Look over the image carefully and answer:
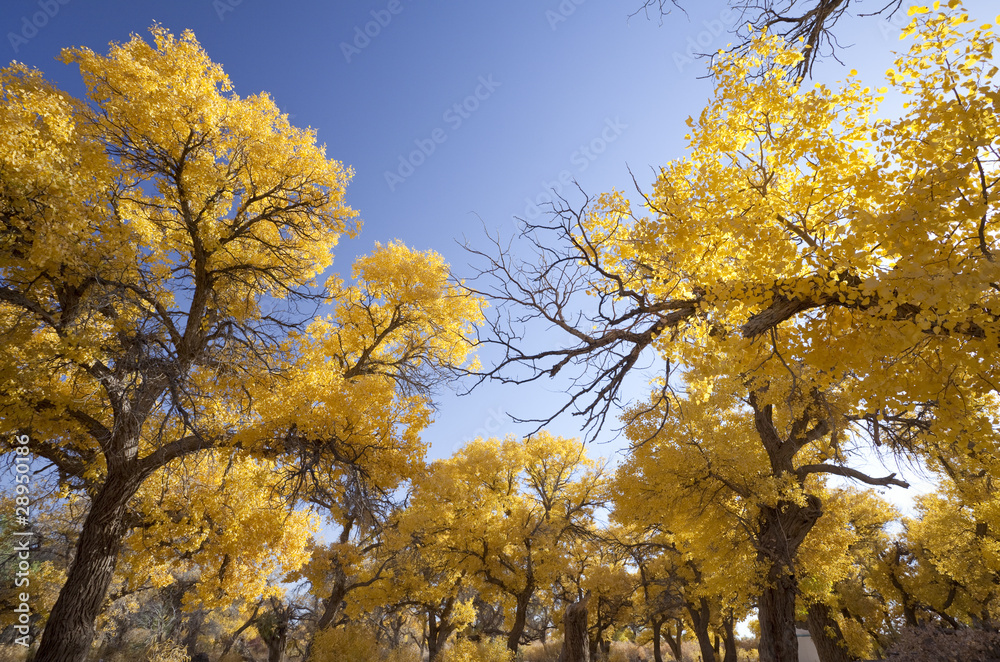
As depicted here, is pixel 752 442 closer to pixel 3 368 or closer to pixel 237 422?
pixel 237 422

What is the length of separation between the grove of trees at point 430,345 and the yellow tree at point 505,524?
0.41 feet

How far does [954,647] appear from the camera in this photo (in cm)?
958

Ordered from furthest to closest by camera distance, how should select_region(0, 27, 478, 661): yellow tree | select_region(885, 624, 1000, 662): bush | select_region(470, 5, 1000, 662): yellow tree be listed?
select_region(885, 624, 1000, 662): bush, select_region(0, 27, 478, 661): yellow tree, select_region(470, 5, 1000, 662): yellow tree

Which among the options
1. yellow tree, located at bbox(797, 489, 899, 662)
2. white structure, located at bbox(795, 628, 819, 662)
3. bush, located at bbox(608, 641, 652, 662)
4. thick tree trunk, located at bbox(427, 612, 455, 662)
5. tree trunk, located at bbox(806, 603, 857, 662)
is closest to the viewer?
tree trunk, located at bbox(806, 603, 857, 662)

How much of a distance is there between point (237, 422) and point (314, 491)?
2018 mm

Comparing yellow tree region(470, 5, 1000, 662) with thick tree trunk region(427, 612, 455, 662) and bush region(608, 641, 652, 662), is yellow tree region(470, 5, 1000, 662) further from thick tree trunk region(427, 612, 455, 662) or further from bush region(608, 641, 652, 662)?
bush region(608, 641, 652, 662)

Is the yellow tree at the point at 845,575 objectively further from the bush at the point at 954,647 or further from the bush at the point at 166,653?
the bush at the point at 166,653

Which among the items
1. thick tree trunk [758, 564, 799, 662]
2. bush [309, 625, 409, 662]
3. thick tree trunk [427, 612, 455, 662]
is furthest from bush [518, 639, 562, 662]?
thick tree trunk [758, 564, 799, 662]

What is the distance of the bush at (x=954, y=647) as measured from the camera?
30.2ft

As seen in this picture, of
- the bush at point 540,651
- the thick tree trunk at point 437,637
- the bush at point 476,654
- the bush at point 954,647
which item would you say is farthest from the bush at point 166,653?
the bush at point 954,647

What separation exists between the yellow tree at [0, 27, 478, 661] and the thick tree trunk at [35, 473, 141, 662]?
19 mm

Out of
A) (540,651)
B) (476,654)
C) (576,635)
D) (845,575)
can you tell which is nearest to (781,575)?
(576,635)

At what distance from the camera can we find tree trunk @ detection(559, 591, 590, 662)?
21.0 ft

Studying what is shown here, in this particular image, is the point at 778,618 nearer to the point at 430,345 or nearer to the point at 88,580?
the point at 430,345
